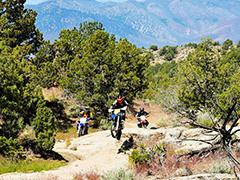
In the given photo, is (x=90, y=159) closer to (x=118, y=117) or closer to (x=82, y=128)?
(x=118, y=117)

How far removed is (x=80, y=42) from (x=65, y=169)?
101 feet

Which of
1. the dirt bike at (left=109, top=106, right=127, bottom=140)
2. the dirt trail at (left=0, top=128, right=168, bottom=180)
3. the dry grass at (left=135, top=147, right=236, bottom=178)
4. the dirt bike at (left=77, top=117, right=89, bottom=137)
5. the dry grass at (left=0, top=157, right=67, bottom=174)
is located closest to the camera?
the dry grass at (left=135, top=147, right=236, bottom=178)

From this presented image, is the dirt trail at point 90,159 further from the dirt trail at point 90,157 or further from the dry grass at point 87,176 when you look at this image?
the dry grass at point 87,176

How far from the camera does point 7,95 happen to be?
23438mm

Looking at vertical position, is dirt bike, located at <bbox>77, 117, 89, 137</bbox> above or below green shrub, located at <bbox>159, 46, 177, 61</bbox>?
below

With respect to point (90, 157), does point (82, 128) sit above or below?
above

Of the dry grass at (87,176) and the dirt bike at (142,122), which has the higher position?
the dirt bike at (142,122)

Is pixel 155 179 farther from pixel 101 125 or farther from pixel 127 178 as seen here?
pixel 101 125

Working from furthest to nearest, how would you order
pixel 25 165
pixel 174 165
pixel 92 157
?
pixel 92 157 < pixel 25 165 < pixel 174 165

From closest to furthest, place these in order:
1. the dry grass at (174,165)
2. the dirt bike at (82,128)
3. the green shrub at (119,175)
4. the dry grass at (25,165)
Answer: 1. the green shrub at (119,175)
2. the dry grass at (174,165)
3. the dry grass at (25,165)
4. the dirt bike at (82,128)

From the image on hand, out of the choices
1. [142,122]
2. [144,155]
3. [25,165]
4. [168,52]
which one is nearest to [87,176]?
[144,155]

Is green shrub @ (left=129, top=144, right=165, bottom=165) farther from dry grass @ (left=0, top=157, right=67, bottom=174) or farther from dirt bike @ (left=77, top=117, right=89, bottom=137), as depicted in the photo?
dirt bike @ (left=77, top=117, right=89, bottom=137)

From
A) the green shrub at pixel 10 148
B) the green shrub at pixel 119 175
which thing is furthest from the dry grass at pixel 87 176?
the green shrub at pixel 10 148

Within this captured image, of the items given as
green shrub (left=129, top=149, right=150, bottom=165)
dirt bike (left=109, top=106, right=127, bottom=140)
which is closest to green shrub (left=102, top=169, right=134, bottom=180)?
green shrub (left=129, top=149, right=150, bottom=165)
